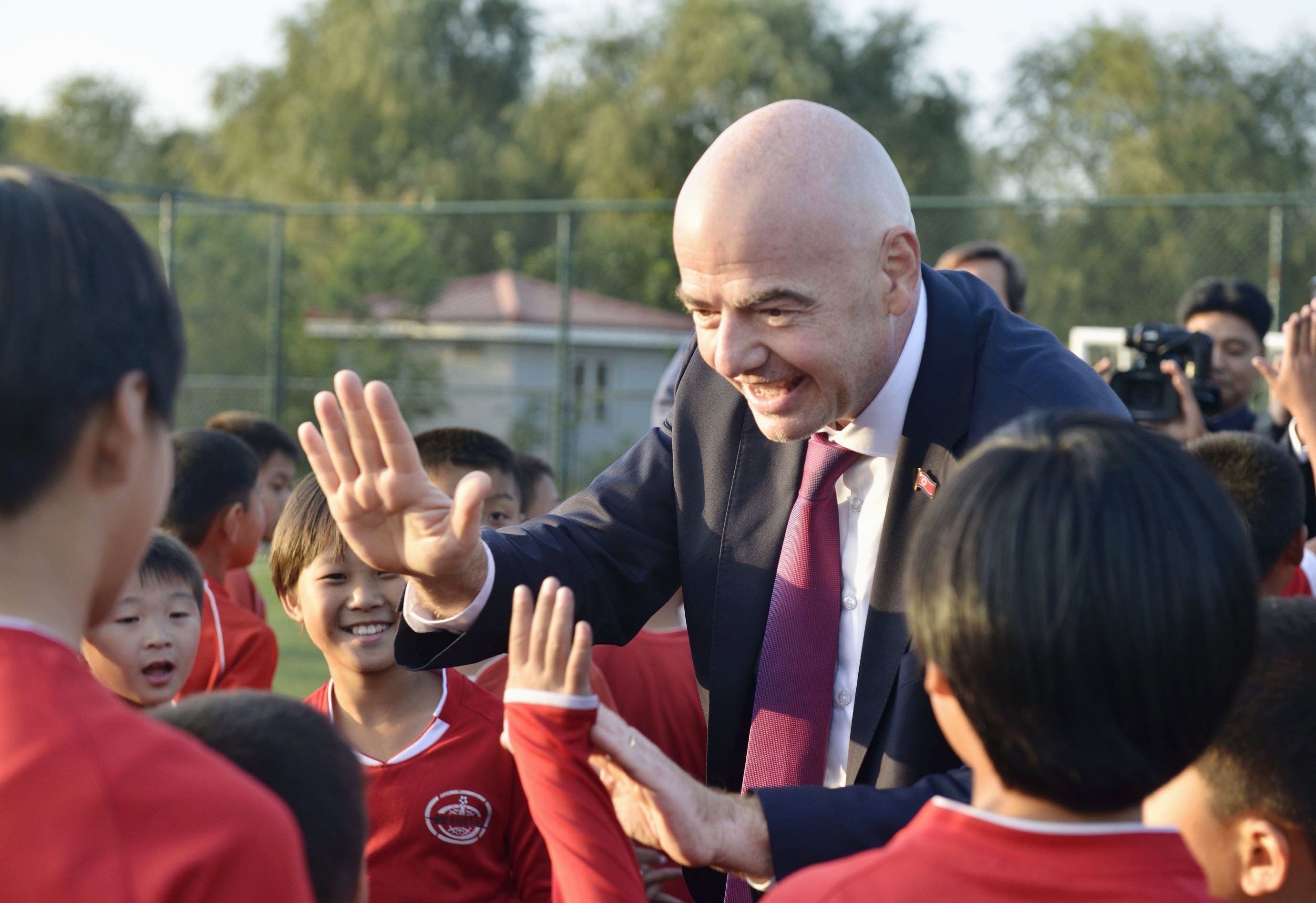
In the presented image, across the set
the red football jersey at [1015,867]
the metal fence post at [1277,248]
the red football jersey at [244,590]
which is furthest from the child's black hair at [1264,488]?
the metal fence post at [1277,248]

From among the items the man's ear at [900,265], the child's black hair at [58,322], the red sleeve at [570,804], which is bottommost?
the red sleeve at [570,804]

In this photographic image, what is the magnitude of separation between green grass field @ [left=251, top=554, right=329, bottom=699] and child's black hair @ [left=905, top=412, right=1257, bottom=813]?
5.96m

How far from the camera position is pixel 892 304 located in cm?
252

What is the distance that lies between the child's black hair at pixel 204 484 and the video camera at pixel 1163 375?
3.33 m

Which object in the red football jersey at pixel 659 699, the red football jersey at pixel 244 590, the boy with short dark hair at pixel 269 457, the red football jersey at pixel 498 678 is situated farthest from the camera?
the boy with short dark hair at pixel 269 457

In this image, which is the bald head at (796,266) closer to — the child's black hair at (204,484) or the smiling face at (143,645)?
the smiling face at (143,645)

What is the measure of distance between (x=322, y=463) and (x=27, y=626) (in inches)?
42.9

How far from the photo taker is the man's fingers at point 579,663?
174 cm

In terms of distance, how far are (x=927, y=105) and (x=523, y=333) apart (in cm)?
1703

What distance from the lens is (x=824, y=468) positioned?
2561 mm

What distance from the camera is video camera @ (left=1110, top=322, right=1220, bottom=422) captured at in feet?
17.5

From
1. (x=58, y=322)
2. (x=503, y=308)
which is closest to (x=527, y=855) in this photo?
(x=58, y=322)

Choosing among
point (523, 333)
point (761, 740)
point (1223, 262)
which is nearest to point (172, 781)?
point (761, 740)

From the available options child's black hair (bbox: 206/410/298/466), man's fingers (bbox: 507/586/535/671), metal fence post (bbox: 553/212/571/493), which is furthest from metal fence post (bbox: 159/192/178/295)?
man's fingers (bbox: 507/586/535/671)
